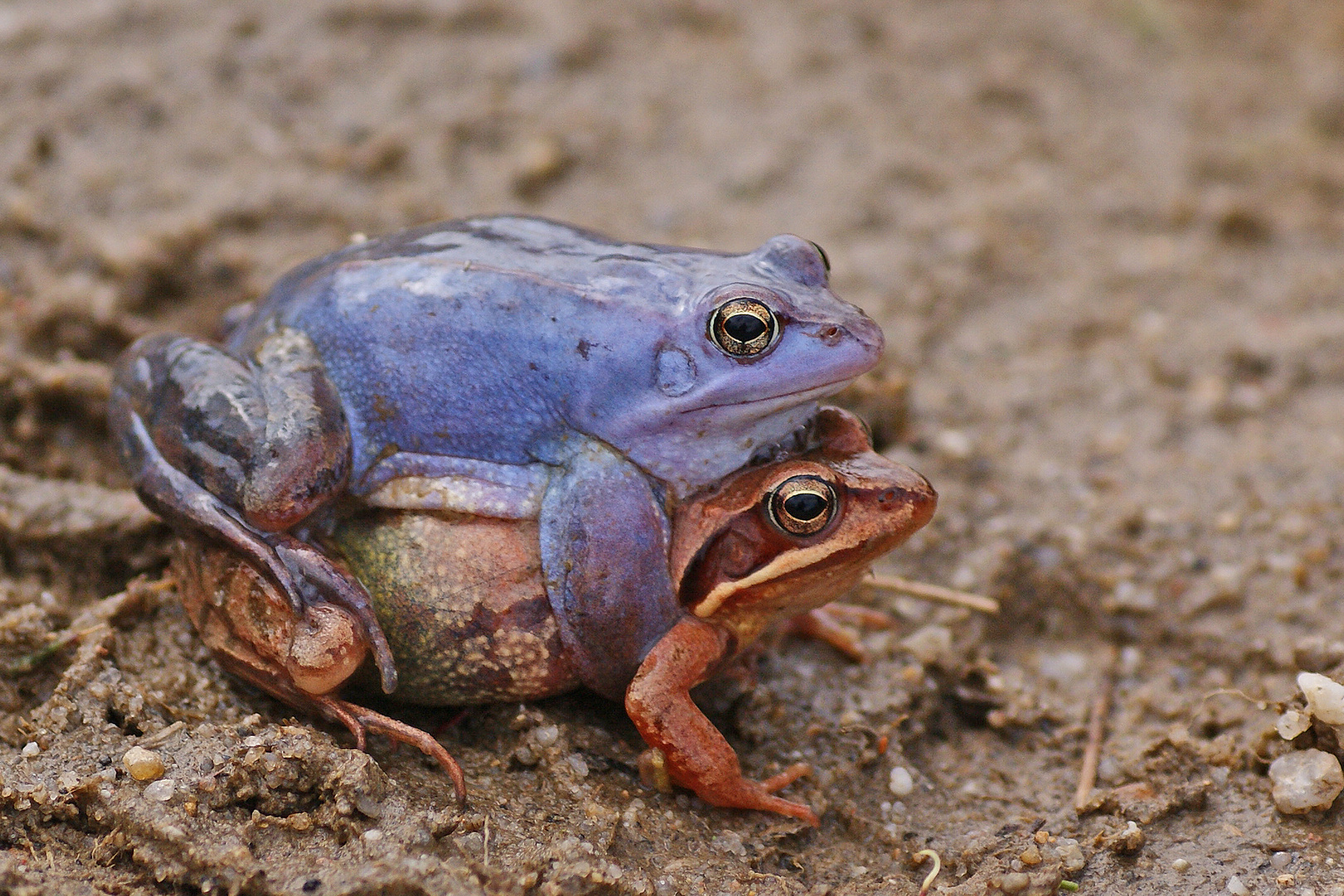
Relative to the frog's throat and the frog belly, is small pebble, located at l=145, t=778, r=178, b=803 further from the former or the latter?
the frog's throat

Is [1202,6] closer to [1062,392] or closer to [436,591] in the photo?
[1062,392]

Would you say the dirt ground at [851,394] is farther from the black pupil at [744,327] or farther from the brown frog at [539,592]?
the black pupil at [744,327]

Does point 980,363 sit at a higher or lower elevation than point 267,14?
lower

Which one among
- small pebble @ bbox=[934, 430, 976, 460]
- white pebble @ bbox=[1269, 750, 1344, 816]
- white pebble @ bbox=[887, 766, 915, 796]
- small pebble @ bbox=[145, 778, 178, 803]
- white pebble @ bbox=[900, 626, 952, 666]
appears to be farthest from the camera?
small pebble @ bbox=[934, 430, 976, 460]

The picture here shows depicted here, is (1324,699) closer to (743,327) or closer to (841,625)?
(841,625)

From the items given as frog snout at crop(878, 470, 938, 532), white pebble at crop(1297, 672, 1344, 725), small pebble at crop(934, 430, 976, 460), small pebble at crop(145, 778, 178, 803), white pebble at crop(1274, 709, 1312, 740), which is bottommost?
→ white pebble at crop(1274, 709, 1312, 740)

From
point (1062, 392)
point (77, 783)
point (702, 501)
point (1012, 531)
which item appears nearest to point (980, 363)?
point (1062, 392)

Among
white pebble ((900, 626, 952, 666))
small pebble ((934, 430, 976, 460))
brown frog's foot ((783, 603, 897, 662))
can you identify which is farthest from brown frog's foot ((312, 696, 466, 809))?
small pebble ((934, 430, 976, 460))
